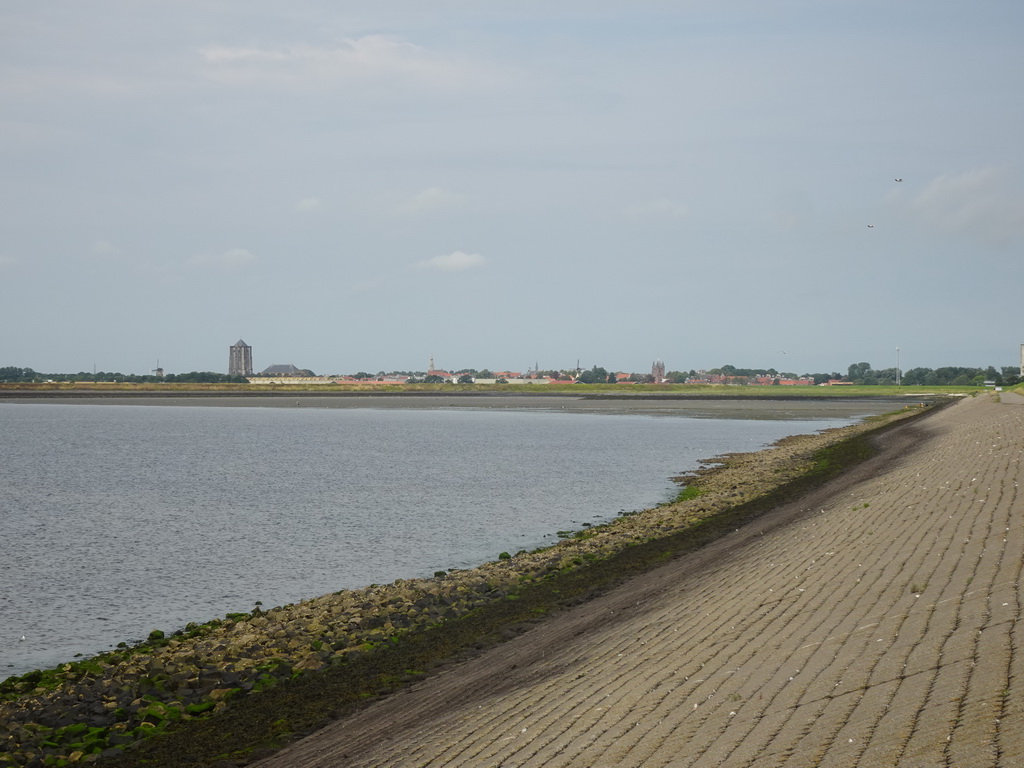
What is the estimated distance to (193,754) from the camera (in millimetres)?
11281

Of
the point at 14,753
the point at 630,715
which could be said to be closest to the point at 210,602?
the point at 14,753

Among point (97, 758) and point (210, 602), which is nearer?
point (97, 758)

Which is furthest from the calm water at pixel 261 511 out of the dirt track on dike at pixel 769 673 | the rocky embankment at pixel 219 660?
the dirt track on dike at pixel 769 673

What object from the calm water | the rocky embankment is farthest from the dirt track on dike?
the calm water

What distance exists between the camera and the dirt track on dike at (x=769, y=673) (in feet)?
24.7

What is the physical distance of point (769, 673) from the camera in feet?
32.4

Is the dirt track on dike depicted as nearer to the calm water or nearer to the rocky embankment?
the rocky embankment

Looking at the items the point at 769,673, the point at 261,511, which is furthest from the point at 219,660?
the point at 261,511

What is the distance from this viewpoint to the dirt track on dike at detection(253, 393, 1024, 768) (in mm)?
7516

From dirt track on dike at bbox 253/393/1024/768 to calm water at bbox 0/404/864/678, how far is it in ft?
27.1

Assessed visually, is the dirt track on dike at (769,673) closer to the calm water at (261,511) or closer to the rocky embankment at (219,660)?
the rocky embankment at (219,660)

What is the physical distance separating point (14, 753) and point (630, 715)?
7.29m

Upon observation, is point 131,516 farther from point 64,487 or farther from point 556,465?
point 556,465

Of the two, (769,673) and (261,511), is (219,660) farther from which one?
(261,511)
